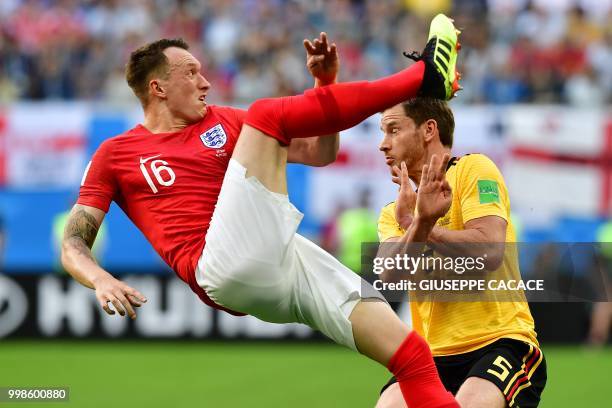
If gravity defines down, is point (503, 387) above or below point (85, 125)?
below

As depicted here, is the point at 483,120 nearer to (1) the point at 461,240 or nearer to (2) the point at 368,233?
(2) the point at 368,233

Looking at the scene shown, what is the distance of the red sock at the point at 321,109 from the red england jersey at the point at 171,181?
2.16 feet

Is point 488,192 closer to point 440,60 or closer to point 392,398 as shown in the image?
point 440,60

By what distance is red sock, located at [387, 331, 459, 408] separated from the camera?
17.2 ft

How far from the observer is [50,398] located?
11141 millimetres

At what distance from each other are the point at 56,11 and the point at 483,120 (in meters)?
7.19

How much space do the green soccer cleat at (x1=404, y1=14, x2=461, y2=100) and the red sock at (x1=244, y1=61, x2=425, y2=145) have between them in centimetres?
27

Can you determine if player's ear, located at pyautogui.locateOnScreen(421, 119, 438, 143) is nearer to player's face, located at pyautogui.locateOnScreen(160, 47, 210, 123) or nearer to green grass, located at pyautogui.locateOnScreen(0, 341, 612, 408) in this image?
player's face, located at pyautogui.locateOnScreen(160, 47, 210, 123)

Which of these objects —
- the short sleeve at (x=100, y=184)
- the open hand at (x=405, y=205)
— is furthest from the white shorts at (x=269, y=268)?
the short sleeve at (x=100, y=184)

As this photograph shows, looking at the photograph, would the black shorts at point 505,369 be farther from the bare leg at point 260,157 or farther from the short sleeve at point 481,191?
the bare leg at point 260,157

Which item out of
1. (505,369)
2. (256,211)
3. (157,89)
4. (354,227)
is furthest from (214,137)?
(354,227)

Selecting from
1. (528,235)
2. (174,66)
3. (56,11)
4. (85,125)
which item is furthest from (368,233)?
(174,66)

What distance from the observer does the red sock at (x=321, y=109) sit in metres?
5.19

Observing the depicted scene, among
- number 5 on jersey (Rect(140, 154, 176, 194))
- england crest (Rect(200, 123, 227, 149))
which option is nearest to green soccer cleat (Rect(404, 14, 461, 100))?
england crest (Rect(200, 123, 227, 149))
